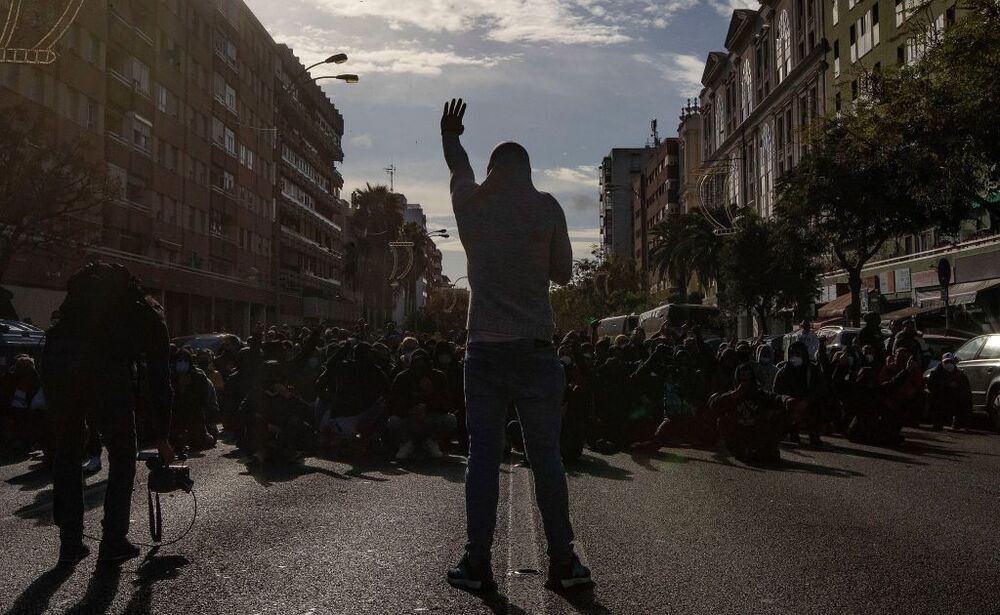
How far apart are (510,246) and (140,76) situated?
42663 mm

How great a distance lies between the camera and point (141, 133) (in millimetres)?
43562

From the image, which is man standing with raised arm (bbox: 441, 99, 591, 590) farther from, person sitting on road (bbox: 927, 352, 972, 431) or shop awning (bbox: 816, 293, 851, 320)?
shop awning (bbox: 816, 293, 851, 320)

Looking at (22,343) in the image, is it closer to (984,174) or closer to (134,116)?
(984,174)

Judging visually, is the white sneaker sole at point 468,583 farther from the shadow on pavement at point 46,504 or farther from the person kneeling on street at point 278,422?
the person kneeling on street at point 278,422

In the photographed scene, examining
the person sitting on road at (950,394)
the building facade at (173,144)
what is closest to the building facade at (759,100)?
the building facade at (173,144)

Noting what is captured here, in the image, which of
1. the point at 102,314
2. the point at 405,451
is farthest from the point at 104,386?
the point at 405,451

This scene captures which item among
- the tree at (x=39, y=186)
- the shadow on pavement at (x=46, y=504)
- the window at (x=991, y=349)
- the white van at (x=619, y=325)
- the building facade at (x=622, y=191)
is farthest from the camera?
the building facade at (x=622, y=191)

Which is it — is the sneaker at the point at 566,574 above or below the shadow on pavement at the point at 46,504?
above

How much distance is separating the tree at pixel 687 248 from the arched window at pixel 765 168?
3662 mm

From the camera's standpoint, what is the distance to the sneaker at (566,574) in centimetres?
475

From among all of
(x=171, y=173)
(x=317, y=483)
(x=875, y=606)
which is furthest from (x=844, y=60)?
(x=875, y=606)

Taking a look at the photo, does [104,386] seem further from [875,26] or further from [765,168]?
[765,168]

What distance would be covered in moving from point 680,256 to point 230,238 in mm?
30970

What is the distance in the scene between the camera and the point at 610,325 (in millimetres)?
65188
